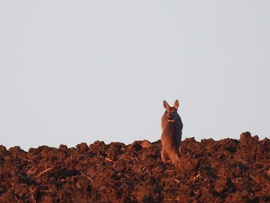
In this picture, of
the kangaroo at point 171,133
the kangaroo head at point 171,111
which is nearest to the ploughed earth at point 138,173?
the kangaroo at point 171,133

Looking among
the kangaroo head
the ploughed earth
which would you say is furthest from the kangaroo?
the ploughed earth

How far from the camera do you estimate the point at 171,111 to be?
2230 centimetres

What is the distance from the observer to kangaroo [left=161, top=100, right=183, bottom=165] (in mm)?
20266

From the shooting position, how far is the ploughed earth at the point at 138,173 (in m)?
16.7

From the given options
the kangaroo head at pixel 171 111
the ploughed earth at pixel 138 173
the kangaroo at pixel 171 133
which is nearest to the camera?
the ploughed earth at pixel 138 173

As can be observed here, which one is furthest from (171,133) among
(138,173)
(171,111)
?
(138,173)

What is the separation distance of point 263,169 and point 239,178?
1.02 meters

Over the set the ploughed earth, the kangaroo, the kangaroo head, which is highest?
the kangaroo head

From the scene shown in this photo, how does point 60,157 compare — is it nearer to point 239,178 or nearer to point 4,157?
point 4,157

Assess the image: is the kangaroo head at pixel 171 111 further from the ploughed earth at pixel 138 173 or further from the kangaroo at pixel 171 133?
the ploughed earth at pixel 138 173

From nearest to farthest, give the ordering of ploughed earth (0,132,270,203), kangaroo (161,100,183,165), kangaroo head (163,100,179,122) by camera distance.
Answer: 1. ploughed earth (0,132,270,203)
2. kangaroo (161,100,183,165)
3. kangaroo head (163,100,179,122)

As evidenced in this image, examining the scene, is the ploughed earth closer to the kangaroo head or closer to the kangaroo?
the kangaroo

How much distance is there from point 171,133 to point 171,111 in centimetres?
131

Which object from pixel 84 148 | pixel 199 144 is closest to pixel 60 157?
pixel 84 148
